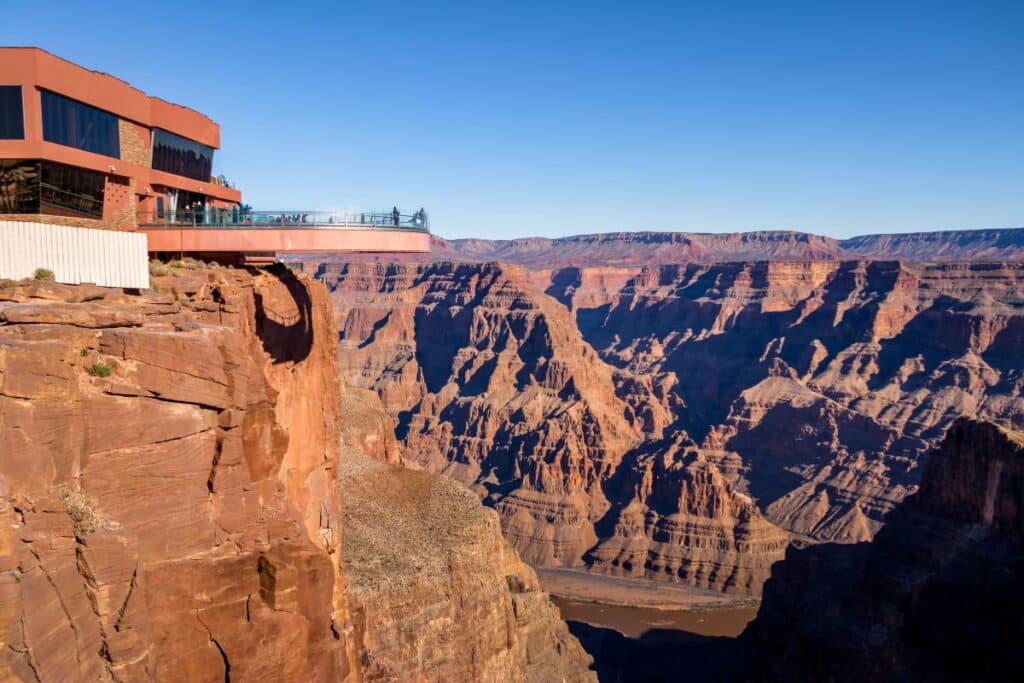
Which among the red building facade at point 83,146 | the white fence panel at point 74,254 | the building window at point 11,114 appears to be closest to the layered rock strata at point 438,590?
the red building facade at point 83,146

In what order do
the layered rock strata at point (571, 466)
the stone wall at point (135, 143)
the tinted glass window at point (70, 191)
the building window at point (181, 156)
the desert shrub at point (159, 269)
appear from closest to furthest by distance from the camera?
the desert shrub at point (159, 269) → the tinted glass window at point (70, 191) → the stone wall at point (135, 143) → the building window at point (181, 156) → the layered rock strata at point (571, 466)

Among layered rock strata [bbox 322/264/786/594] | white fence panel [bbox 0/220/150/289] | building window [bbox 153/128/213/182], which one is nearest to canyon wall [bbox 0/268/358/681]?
white fence panel [bbox 0/220/150/289]

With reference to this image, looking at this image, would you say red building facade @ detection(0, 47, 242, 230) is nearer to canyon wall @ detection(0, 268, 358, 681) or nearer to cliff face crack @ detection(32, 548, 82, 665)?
canyon wall @ detection(0, 268, 358, 681)

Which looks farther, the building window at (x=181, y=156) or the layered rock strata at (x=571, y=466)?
the layered rock strata at (x=571, y=466)

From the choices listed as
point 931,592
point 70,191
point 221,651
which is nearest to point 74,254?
point 70,191

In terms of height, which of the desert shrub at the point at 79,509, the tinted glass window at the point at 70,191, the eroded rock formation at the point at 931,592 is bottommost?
the eroded rock formation at the point at 931,592

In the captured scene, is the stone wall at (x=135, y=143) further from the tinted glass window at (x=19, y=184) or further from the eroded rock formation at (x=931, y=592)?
the eroded rock formation at (x=931, y=592)

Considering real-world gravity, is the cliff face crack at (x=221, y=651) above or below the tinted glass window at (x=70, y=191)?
below
